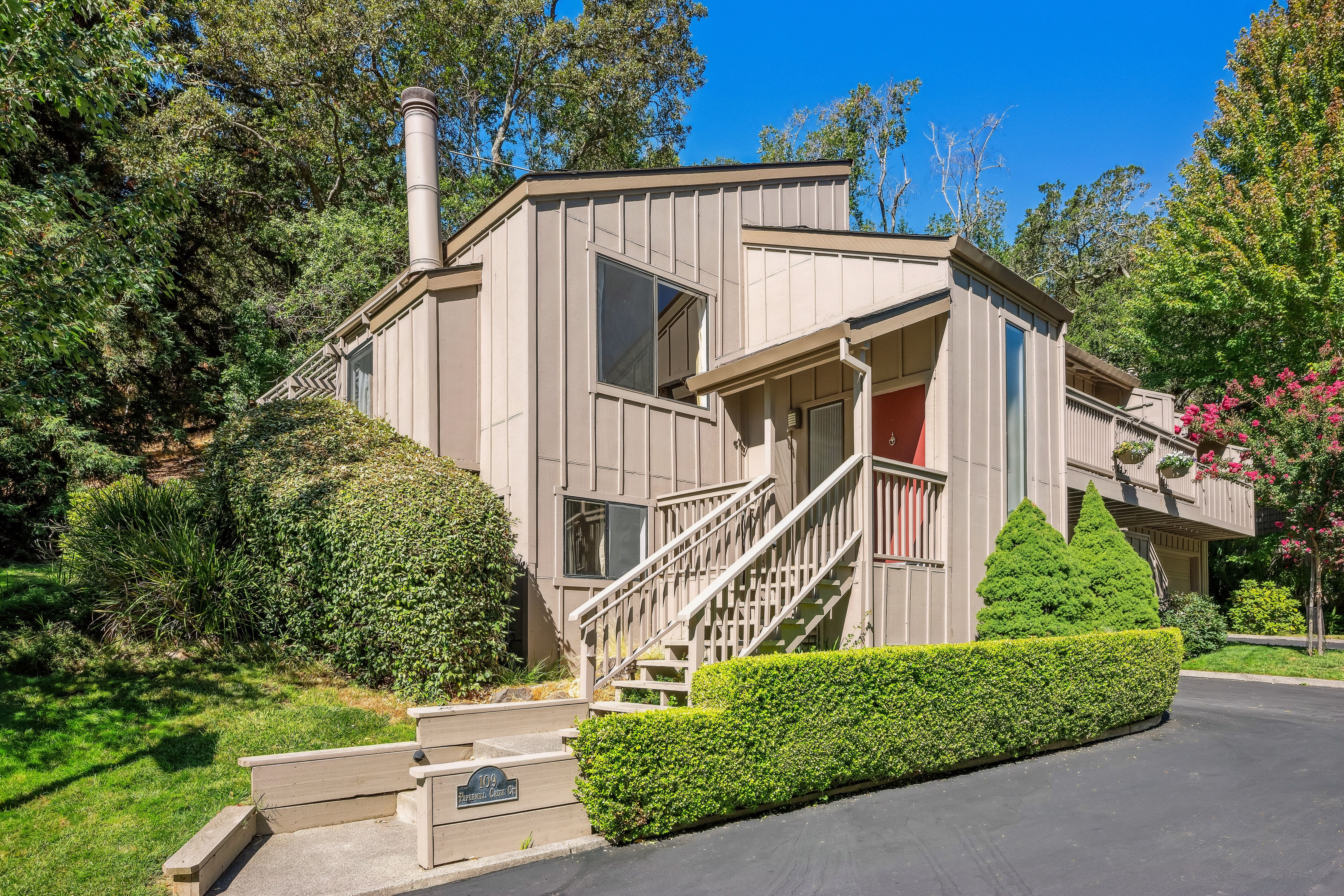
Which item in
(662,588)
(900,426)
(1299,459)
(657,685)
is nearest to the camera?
(657,685)

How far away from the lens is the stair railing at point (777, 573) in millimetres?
6727

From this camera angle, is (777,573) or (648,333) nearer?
(777,573)

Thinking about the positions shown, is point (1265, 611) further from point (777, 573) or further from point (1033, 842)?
point (1033, 842)

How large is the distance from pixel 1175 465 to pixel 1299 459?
2499 millimetres

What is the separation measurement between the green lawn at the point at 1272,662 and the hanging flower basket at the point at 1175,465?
3.26m

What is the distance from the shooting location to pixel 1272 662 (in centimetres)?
1404

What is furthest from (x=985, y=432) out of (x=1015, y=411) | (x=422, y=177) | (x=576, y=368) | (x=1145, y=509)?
(x=422, y=177)

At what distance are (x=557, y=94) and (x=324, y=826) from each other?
2275cm

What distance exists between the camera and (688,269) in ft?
38.5

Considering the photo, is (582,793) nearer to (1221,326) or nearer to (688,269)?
(688,269)

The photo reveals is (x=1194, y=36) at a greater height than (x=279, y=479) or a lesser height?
greater

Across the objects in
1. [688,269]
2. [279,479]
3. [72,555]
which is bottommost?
[72,555]

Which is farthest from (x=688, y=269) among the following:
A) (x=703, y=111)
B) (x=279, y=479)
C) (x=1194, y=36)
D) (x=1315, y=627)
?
(x=1194, y=36)

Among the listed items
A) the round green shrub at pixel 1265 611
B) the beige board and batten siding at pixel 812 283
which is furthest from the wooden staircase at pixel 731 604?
the round green shrub at pixel 1265 611
